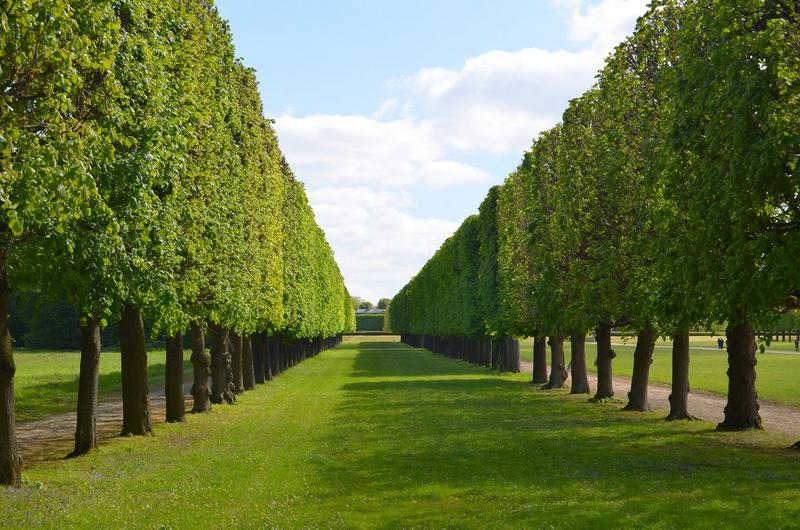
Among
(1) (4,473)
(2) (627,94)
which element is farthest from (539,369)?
(1) (4,473)

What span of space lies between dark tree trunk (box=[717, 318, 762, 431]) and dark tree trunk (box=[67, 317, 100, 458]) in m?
17.2

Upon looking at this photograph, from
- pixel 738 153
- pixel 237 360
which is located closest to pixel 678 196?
pixel 738 153

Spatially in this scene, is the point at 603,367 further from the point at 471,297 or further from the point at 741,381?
the point at 471,297

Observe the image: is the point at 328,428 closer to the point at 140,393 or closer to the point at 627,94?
the point at 140,393

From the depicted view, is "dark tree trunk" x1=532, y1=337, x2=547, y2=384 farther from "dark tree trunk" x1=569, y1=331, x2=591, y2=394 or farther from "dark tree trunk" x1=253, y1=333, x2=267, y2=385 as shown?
"dark tree trunk" x1=253, y1=333, x2=267, y2=385

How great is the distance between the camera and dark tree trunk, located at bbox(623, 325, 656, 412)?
3300 centimetres

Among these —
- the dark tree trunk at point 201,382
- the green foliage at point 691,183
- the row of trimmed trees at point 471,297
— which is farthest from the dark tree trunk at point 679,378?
the row of trimmed trees at point 471,297

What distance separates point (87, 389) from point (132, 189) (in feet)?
21.6

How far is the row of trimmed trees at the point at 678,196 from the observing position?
17.9 m

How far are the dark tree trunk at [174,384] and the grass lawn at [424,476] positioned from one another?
858mm

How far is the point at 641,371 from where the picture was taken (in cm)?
3359

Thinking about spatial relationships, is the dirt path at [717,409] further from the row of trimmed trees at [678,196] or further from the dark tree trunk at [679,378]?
the row of trimmed trees at [678,196]

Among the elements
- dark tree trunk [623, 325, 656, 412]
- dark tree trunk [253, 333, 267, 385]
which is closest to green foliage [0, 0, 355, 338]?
Result: dark tree trunk [253, 333, 267, 385]

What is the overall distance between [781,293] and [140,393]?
17.6m
